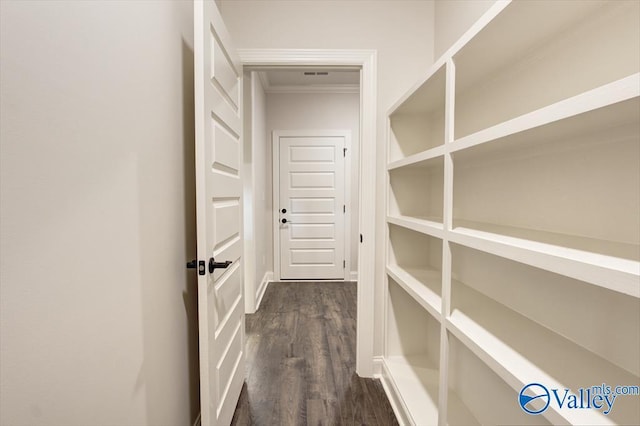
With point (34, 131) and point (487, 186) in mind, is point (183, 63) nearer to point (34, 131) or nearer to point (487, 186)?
point (34, 131)

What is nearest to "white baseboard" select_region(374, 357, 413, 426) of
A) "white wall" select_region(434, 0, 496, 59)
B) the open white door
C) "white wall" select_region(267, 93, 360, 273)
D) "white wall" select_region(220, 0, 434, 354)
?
"white wall" select_region(220, 0, 434, 354)

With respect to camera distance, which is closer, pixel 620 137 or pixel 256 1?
pixel 620 137

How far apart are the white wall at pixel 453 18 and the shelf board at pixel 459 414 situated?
1.90 m

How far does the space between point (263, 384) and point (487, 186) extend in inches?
71.5

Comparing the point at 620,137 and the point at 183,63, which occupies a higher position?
the point at 183,63

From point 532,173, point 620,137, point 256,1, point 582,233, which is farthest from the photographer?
point 256,1

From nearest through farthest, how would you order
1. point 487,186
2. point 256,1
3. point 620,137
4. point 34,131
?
point 34,131
point 620,137
point 487,186
point 256,1

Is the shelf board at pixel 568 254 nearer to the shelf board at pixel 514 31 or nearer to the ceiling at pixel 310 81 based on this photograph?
the shelf board at pixel 514 31

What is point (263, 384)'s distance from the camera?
208cm

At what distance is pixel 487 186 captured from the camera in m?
1.41

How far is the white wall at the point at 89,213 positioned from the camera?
2.02ft

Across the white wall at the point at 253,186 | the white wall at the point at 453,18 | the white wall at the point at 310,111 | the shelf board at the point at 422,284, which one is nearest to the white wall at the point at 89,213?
the shelf board at the point at 422,284

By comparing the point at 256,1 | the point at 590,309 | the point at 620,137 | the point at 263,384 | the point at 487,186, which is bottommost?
the point at 263,384

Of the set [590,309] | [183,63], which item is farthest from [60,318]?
[590,309]
